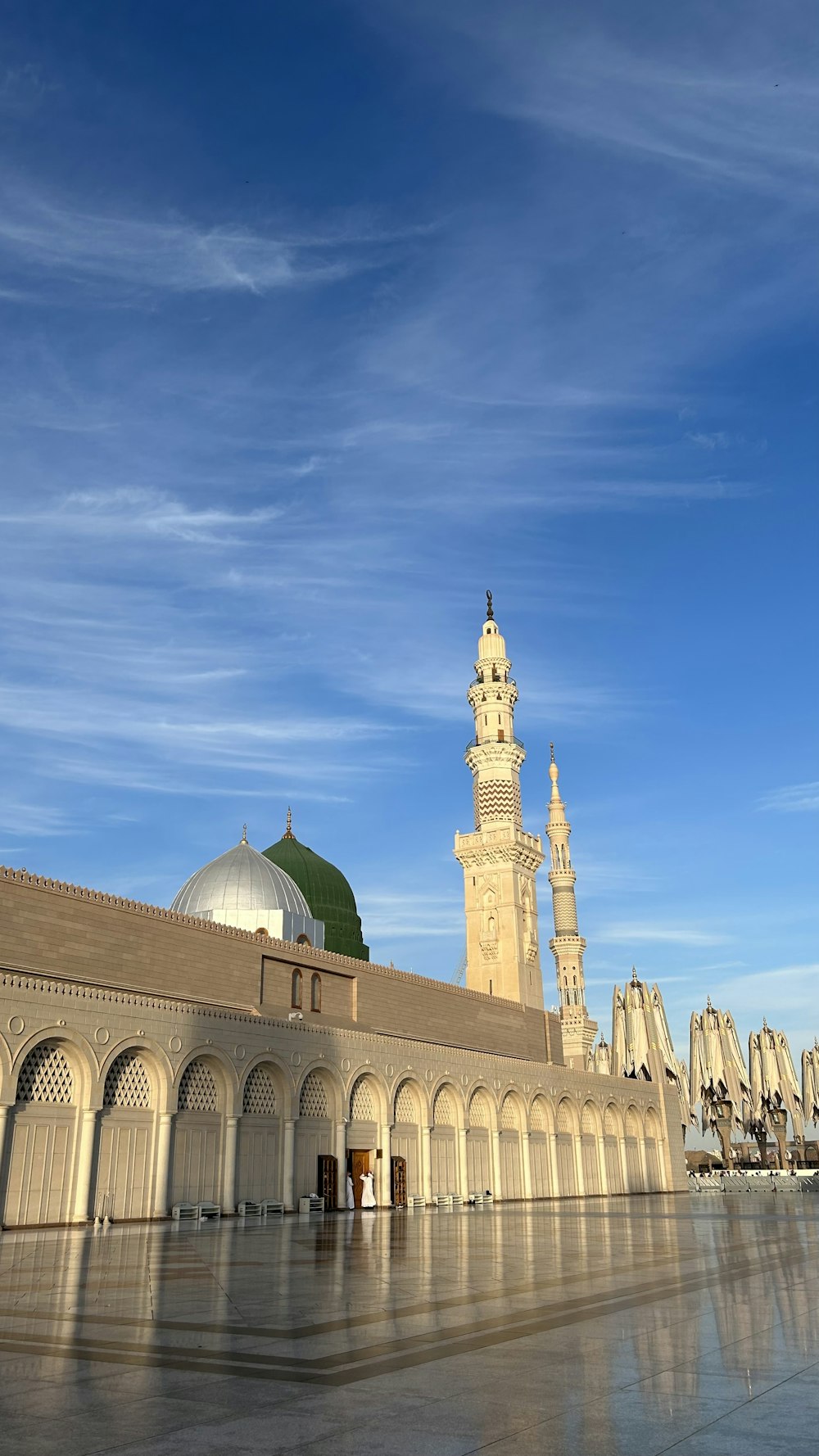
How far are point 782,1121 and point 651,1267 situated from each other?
57.2 metres

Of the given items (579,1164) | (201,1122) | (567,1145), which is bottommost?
(579,1164)

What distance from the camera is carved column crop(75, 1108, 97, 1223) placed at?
21750 millimetres

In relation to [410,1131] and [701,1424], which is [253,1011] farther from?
[701,1424]

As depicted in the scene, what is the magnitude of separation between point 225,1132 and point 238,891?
13217 millimetres

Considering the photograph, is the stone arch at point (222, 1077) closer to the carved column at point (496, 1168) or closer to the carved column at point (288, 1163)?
the carved column at point (288, 1163)

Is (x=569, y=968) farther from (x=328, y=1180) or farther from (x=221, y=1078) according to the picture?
(x=221, y=1078)

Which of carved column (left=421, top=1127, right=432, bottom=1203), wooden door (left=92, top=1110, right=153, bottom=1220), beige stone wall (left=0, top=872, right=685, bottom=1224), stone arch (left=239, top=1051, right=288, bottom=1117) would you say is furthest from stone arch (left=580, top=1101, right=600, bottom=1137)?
wooden door (left=92, top=1110, right=153, bottom=1220)

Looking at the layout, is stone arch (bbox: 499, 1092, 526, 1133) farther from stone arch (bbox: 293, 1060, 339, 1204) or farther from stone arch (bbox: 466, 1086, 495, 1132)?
stone arch (bbox: 293, 1060, 339, 1204)

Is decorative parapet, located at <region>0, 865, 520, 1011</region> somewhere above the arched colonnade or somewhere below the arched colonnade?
above

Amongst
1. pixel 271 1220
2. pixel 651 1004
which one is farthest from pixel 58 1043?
pixel 651 1004

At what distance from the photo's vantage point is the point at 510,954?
168ft

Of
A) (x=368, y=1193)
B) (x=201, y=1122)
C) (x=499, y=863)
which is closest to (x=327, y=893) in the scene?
(x=499, y=863)

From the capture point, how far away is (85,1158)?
21859 millimetres

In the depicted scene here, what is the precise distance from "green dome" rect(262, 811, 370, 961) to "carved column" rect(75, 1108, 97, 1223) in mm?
25177
